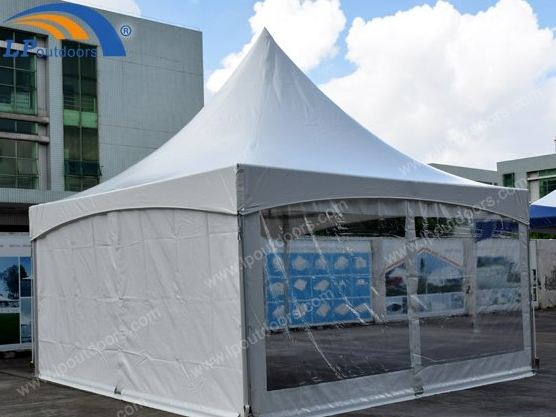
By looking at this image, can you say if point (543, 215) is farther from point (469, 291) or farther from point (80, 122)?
point (80, 122)

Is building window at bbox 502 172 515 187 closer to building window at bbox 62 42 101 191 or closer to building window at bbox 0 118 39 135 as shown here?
building window at bbox 62 42 101 191

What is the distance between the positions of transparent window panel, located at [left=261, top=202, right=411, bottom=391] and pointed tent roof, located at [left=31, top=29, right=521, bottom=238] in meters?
0.29

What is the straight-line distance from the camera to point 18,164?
35.9 metres

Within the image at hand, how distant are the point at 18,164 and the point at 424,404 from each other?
3147cm

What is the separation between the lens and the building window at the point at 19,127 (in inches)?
1378

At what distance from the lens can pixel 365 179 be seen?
26.1 feet

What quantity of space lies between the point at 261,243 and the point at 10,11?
108 ft

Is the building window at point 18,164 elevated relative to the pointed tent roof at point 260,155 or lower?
elevated

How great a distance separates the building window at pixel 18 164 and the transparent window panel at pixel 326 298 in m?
30.4

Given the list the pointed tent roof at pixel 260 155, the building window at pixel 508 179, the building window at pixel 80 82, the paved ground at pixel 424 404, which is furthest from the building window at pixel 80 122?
the building window at pixel 508 179

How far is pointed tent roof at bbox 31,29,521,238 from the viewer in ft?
24.5

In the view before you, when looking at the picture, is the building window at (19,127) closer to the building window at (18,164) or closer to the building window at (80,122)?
the building window at (18,164)

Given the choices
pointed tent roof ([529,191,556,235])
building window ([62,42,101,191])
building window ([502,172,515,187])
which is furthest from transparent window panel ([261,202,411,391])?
building window ([502,172,515,187])

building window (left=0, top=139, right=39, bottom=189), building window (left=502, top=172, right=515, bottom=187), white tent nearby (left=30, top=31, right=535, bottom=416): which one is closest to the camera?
white tent nearby (left=30, top=31, right=535, bottom=416)
